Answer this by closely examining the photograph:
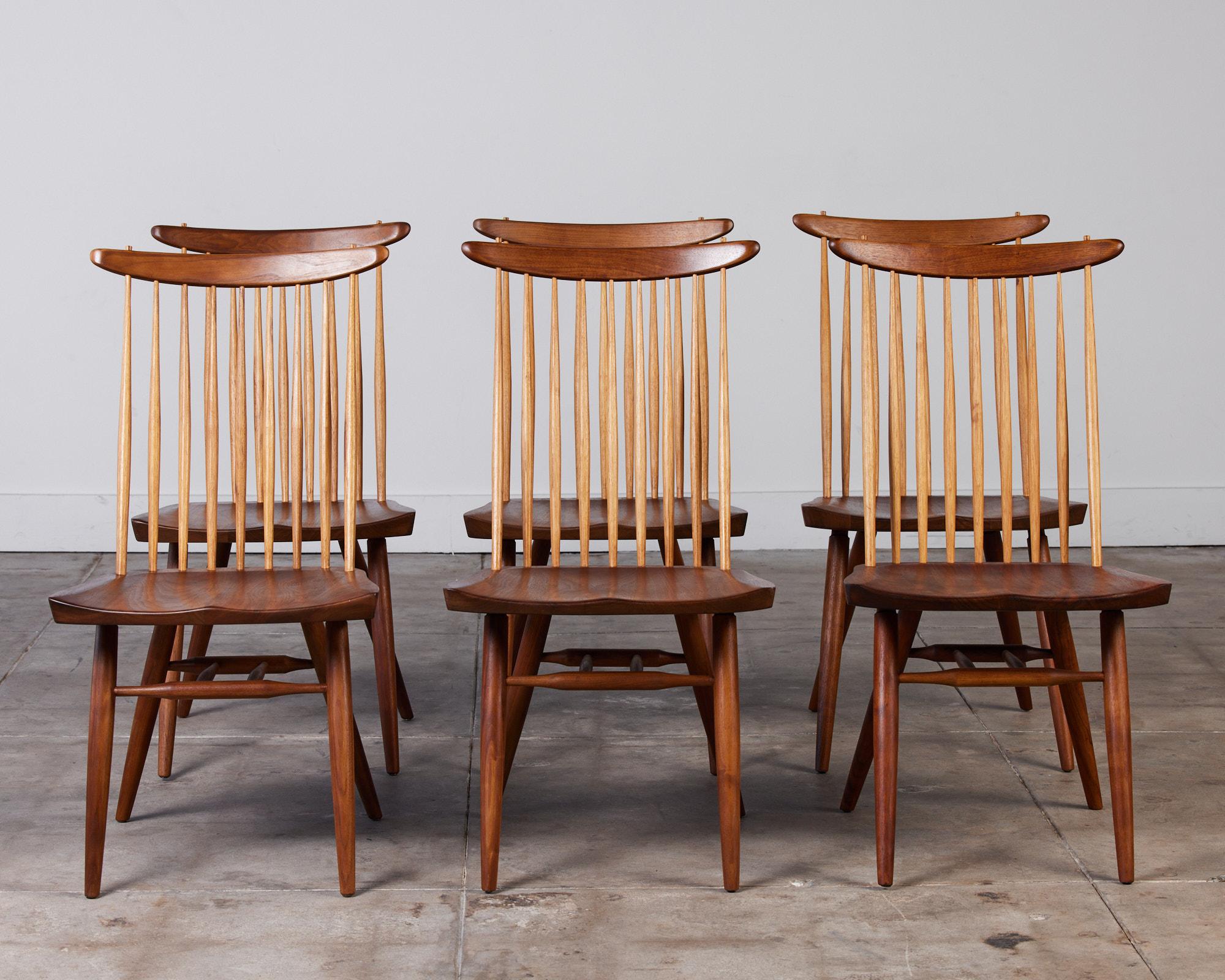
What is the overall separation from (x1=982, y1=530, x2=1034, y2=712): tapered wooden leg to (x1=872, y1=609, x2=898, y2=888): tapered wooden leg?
1.59 ft

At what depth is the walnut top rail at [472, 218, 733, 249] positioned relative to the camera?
2428mm

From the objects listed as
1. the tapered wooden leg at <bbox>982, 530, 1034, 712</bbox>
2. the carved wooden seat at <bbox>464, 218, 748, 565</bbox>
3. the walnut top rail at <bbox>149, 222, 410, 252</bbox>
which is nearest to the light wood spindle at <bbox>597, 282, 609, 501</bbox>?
the carved wooden seat at <bbox>464, 218, 748, 565</bbox>

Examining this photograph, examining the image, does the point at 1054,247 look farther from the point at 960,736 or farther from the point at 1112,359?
the point at 1112,359

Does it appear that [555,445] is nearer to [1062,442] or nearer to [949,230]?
[1062,442]

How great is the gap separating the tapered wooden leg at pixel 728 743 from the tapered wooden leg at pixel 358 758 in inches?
20.7

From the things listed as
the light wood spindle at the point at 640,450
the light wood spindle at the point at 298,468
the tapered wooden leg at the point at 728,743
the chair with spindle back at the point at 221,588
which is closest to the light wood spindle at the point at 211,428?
the chair with spindle back at the point at 221,588

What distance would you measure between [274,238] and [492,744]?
1.19 m

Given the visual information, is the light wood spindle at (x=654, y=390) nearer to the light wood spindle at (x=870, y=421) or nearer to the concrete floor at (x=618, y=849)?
the light wood spindle at (x=870, y=421)

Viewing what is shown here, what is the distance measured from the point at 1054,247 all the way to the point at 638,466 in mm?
701

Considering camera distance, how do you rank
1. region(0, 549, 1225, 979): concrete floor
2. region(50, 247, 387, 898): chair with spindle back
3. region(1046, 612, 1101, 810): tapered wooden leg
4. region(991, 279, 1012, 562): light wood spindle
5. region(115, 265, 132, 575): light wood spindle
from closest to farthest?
region(0, 549, 1225, 979): concrete floor
region(50, 247, 387, 898): chair with spindle back
region(115, 265, 132, 575): light wood spindle
region(1046, 612, 1101, 810): tapered wooden leg
region(991, 279, 1012, 562): light wood spindle

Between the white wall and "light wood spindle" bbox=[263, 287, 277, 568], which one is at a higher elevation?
the white wall

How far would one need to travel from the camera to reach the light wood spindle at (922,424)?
1922 mm

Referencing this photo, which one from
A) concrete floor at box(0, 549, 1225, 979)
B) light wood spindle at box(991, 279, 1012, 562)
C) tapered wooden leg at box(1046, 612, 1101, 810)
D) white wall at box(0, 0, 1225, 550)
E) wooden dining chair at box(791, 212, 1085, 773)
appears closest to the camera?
concrete floor at box(0, 549, 1225, 979)

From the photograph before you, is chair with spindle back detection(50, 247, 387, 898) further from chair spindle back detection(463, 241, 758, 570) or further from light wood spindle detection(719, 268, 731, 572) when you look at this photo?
light wood spindle detection(719, 268, 731, 572)
